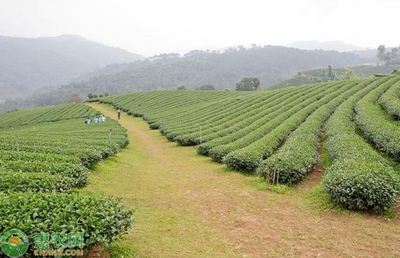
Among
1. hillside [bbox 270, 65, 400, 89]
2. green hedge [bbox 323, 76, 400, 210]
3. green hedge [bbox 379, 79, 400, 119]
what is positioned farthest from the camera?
hillside [bbox 270, 65, 400, 89]

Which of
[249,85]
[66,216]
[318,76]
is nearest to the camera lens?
[66,216]

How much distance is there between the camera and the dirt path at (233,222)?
7.69 m

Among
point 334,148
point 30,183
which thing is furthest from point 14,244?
point 334,148

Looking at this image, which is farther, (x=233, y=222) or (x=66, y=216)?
(x=233, y=222)

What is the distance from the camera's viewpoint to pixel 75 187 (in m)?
10.8

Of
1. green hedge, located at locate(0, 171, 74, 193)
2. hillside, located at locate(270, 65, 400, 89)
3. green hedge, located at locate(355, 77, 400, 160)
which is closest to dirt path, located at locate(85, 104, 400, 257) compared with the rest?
green hedge, located at locate(0, 171, 74, 193)

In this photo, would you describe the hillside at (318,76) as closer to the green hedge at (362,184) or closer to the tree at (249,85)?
the tree at (249,85)

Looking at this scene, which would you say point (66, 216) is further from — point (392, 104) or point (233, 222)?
point (392, 104)

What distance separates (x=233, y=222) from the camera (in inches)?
376

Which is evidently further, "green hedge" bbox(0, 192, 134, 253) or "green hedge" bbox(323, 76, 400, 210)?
"green hedge" bbox(323, 76, 400, 210)

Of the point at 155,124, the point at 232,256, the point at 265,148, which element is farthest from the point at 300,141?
the point at 155,124

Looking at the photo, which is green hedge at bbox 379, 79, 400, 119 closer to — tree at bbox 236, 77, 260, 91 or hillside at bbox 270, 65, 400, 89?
tree at bbox 236, 77, 260, 91

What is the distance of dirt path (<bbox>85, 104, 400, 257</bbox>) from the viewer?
7688mm

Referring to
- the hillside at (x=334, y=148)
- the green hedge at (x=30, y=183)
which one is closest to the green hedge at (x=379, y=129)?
the hillside at (x=334, y=148)
